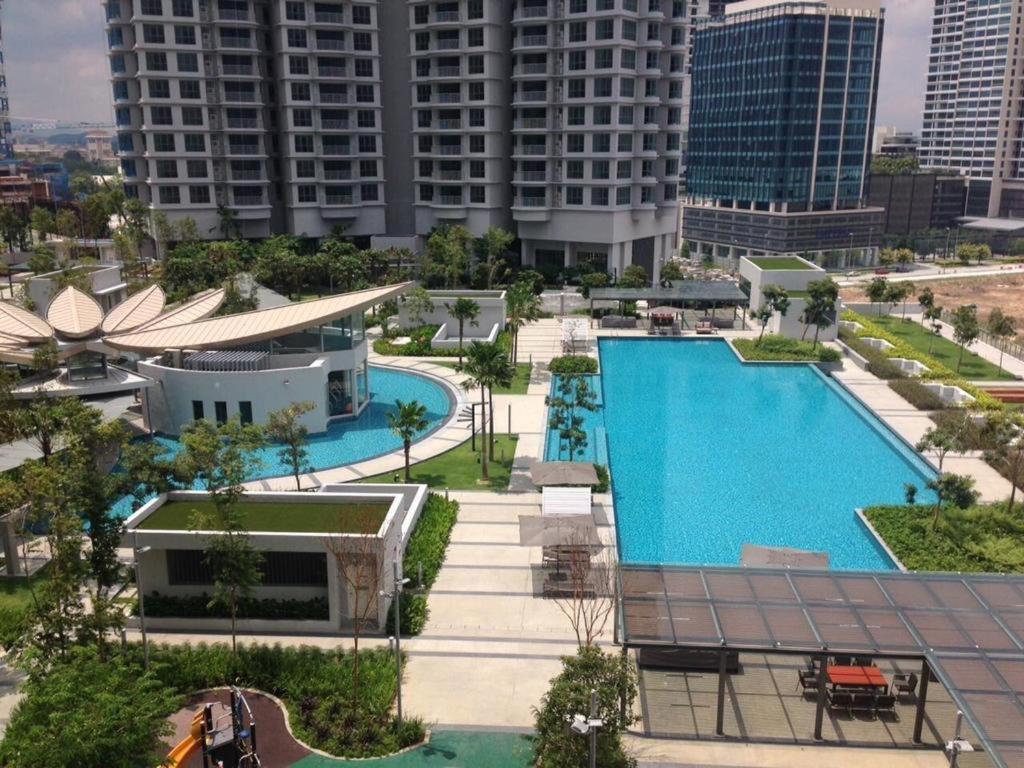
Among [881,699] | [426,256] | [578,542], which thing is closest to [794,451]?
[578,542]

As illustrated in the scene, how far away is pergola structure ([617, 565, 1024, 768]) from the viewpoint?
1862 cm

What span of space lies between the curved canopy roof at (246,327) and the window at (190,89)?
149 ft

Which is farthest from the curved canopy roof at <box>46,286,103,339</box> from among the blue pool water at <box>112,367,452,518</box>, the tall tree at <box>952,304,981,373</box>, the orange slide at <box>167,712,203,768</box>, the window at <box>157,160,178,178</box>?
the tall tree at <box>952,304,981,373</box>

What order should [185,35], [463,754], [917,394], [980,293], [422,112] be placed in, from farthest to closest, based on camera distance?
[980,293], [422,112], [185,35], [917,394], [463,754]

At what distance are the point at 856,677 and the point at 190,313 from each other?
36.1 meters

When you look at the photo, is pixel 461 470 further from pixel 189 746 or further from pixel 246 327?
pixel 189 746

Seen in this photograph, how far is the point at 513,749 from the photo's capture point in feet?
63.2

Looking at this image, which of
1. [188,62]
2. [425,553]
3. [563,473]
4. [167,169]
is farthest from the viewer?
[167,169]

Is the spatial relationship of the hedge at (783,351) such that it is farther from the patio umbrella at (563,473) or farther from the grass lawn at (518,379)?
the patio umbrella at (563,473)

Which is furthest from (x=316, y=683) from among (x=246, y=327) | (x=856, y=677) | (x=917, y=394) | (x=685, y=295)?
(x=685, y=295)

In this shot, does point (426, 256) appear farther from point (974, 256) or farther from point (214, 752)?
point (974, 256)

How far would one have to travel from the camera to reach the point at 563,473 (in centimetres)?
3288

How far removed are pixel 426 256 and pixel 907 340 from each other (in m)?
39.1

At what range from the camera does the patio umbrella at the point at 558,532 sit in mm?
26734
